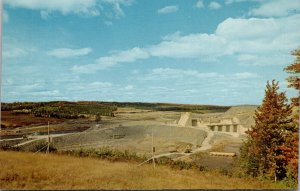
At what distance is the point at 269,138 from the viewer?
9.28 metres

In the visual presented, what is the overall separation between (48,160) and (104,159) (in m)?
1.04

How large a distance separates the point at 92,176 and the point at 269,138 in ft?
11.1

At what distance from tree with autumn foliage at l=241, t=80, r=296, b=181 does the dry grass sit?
15.6 inches

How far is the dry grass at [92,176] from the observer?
8406 millimetres

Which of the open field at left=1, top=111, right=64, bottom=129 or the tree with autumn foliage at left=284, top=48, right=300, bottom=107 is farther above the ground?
the tree with autumn foliage at left=284, top=48, right=300, bottom=107

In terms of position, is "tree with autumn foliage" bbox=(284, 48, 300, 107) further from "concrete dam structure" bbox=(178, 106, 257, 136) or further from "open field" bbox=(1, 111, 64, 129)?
"open field" bbox=(1, 111, 64, 129)

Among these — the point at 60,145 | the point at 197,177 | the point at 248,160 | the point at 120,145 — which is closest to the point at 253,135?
the point at 248,160

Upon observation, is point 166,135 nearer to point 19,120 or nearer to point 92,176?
point 92,176

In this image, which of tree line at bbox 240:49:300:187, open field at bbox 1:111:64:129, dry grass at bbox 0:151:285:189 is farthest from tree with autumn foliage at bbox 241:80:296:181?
open field at bbox 1:111:64:129

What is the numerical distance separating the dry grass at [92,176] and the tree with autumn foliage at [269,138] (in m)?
0.40

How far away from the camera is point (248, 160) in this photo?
9141 mm

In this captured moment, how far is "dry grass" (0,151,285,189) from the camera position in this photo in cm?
841

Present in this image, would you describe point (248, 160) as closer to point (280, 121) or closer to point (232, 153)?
point (232, 153)

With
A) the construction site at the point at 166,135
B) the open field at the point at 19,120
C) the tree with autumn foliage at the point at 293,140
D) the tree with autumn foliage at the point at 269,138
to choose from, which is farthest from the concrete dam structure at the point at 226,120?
the open field at the point at 19,120
